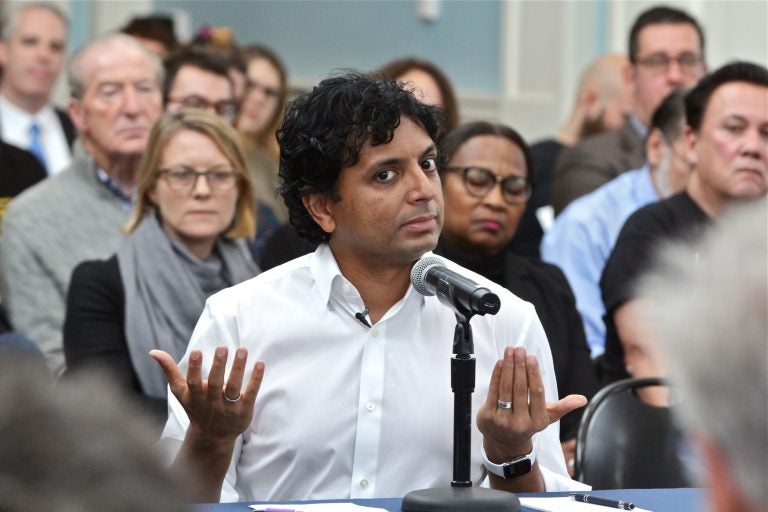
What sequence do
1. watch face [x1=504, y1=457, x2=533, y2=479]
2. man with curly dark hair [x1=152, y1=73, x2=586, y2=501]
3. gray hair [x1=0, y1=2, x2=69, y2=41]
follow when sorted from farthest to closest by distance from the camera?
gray hair [x1=0, y1=2, x2=69, y2=41] → man with curly dark hair [x1=152, y1=73, x2=586, y2=501] → watch face [x1=504, y1=457, x2=533, y2=479]

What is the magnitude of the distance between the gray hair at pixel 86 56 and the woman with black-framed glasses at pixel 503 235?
4.54 ft

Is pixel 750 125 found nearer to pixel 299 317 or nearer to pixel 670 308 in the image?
pixel 299 317

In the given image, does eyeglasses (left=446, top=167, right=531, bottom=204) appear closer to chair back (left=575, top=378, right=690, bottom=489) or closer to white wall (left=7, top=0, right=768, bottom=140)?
chair back (left=575, top=378, right=690, bottom=489)

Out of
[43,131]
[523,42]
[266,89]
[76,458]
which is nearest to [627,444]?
[76,458]

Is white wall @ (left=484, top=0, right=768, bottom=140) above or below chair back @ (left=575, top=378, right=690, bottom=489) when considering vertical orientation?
above

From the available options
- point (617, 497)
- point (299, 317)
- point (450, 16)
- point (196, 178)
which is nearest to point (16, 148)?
point (196, 178)

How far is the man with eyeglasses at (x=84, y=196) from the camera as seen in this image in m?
4.53

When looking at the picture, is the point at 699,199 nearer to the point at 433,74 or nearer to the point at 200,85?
the point at 433,74

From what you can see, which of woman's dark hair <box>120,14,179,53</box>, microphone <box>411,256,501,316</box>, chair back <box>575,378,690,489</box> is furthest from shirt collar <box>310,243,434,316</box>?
woman's dark hair <box>120,14,179,53</box>

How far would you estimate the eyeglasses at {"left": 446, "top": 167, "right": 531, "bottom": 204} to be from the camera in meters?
4.42

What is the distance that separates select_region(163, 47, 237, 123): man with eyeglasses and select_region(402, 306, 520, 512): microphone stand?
302 centimetres

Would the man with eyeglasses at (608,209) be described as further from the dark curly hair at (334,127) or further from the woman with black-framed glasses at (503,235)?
the dark curly hair at (334,127)

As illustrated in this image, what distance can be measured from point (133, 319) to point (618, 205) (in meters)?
2.00

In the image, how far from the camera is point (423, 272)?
104 inches
